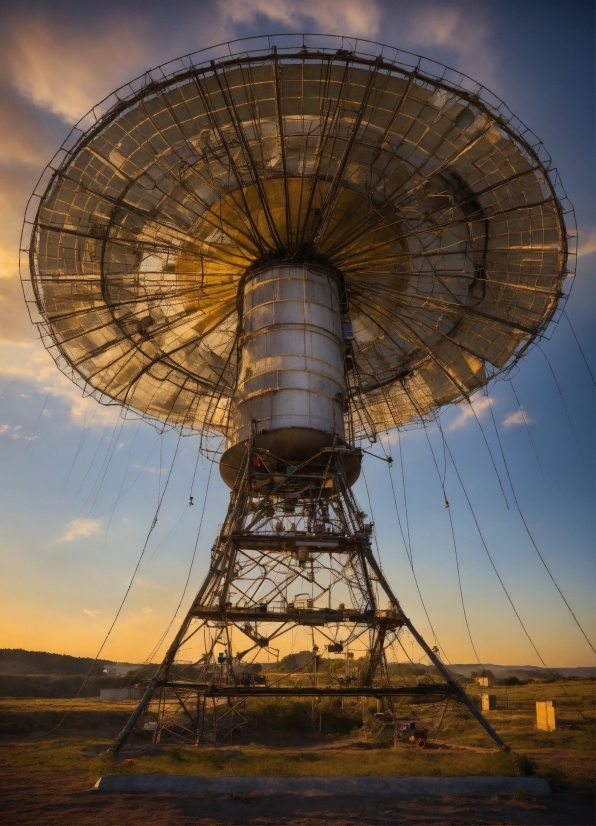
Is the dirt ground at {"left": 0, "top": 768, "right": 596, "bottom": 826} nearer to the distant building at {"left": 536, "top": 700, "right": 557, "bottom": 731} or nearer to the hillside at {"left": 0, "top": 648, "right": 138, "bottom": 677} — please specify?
the distant building at {"left": 536, "top": 700, "right": 557, "bottom": 731}

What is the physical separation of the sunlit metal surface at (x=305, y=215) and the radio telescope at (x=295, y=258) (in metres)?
0.08

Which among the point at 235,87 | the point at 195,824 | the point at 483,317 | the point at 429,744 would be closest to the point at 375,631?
the point at 429,744

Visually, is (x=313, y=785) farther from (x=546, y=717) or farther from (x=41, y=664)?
(x=41, y=664)

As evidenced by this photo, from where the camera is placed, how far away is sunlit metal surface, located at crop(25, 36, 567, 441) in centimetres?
1994

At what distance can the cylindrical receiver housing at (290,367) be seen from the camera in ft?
64.3

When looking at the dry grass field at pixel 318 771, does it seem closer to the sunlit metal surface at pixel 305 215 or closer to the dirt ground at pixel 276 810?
the dirt ground at pixel 276 810

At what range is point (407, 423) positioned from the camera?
30750mm

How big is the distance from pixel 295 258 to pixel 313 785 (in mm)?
16400

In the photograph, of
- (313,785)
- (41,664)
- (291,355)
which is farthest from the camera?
(41,664)

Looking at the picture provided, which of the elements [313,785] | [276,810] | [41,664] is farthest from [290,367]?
[41,664]

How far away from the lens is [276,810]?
11.4 meters

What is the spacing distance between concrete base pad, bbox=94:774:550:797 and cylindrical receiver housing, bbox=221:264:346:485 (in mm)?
9494

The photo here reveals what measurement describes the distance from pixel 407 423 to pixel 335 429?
11577 mm

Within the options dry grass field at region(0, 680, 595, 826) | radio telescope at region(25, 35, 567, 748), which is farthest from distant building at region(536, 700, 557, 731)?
radio telescope at region(25, 35, 567, 748)
